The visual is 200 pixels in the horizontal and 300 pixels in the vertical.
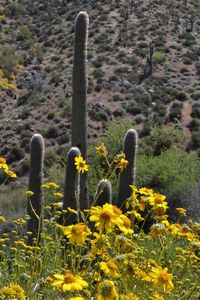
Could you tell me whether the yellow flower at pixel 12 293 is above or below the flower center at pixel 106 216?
below

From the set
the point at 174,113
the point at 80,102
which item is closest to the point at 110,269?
the point at 80,102

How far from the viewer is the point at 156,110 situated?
1105 inches

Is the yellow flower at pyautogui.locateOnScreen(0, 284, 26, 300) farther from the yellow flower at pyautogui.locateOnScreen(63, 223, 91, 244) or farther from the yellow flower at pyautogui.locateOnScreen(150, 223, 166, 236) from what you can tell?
the yellow flower at pyautogui.locateOnScreen(150, 223, 166, 236)

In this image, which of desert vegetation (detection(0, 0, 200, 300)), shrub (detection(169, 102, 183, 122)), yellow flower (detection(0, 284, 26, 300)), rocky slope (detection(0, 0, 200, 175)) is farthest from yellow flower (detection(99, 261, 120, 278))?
shrub (detection(169, 102, 183, 122))

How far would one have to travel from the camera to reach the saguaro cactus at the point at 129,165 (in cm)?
834

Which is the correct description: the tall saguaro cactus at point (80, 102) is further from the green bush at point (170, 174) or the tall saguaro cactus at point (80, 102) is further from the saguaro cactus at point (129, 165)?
the green bush at point (170, 174)

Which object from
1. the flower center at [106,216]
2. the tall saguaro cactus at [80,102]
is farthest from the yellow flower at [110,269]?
the tall saguaro cactus at [80,102]

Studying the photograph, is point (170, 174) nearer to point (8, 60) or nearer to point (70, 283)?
point (70, 283)

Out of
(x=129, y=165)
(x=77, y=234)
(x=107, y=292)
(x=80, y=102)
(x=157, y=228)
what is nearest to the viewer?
(x=107, y=292)

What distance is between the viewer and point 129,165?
841 cm

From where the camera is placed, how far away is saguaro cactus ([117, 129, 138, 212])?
8.34 m

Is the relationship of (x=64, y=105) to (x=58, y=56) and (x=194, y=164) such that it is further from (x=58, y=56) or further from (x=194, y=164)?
(x=194, y=164)

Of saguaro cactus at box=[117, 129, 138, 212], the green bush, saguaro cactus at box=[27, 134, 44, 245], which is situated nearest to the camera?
saguaro cactus at box=[27, 134, 44, 245]

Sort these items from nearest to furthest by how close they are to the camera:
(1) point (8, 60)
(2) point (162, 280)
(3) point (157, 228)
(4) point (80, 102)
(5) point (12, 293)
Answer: (5) point (12, 293) < (2) point (162, 280) < (3) point (157, 228) < (4) point (80, 102) < (1) point (8, 60)
